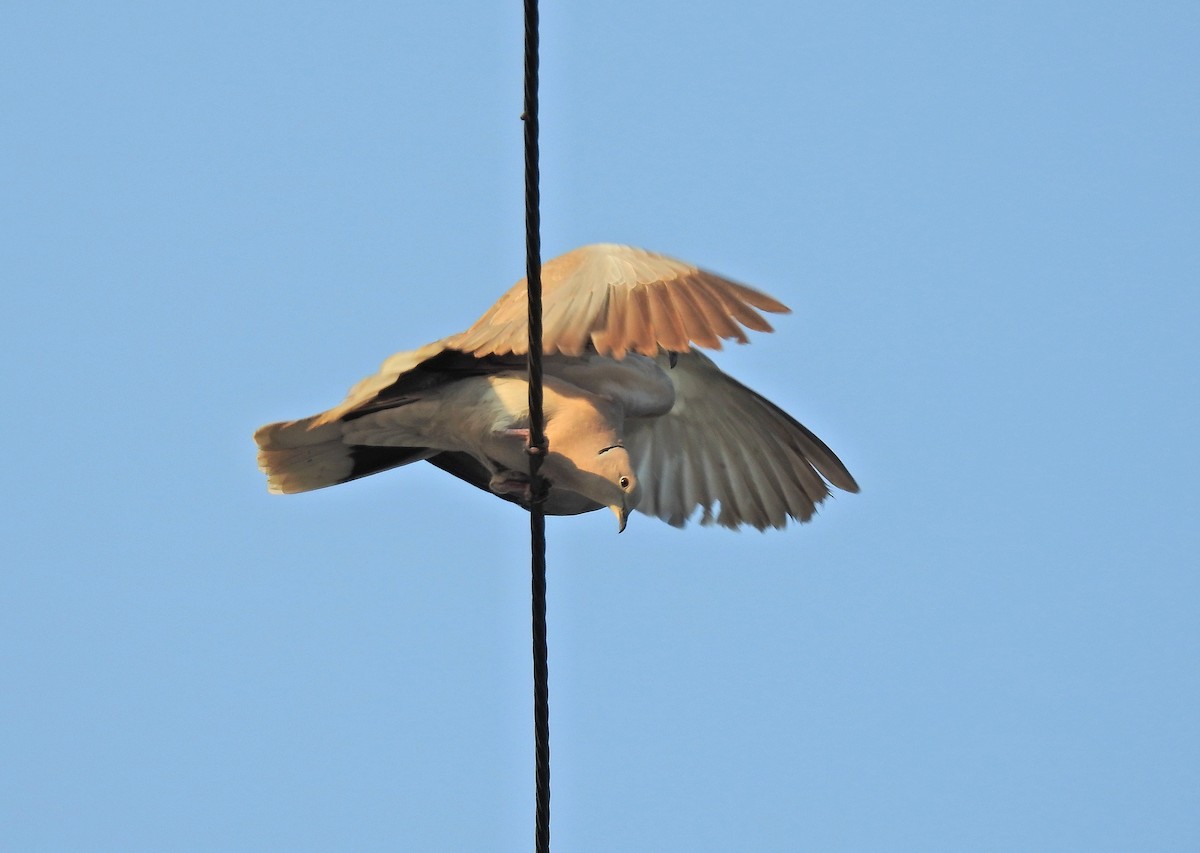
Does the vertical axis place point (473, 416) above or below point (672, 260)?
below

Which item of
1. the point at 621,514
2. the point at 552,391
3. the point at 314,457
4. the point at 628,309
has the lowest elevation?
the point at 621,514

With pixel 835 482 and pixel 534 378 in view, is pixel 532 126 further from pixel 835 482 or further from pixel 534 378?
pixel 835 482

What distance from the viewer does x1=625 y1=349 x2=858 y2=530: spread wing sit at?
26.8ft

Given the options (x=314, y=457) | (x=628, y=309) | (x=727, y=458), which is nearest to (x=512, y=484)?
(x=628, y=309)

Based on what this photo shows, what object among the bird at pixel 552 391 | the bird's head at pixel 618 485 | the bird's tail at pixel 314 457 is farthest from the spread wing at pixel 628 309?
the bird's tail at pixel 314 457

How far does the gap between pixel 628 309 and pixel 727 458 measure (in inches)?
79.8

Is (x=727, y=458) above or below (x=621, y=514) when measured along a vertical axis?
above

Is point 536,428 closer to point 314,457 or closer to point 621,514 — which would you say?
point 621,514

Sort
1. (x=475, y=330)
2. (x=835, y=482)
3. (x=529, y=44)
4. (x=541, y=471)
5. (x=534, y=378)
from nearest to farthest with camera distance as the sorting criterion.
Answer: (x=529, y=44) < (x=534, y=378) < (x=541, y=471) < (x=475, y=330) < (x=835, y=482)

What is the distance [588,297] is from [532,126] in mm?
1191

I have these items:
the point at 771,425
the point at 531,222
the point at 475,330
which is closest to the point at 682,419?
the point at 771,425

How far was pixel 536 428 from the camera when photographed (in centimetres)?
621

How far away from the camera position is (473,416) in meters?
6.64

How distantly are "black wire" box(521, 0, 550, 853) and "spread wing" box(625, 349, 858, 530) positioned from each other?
175 centimetres
